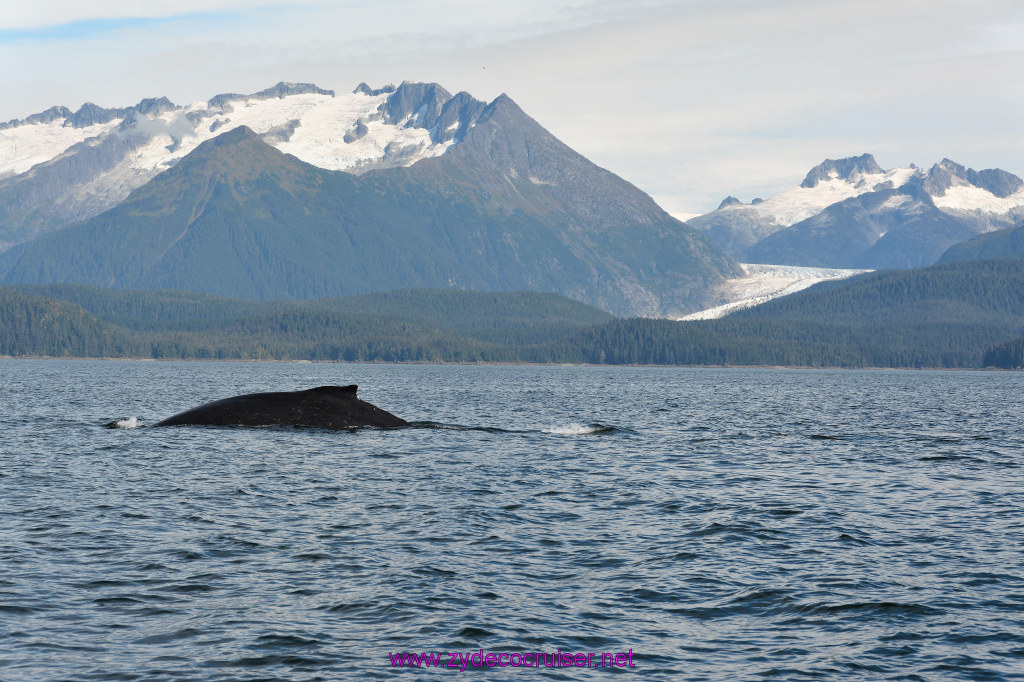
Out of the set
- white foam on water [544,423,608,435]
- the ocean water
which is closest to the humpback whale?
the ocean water

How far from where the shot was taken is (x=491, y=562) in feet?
85.8

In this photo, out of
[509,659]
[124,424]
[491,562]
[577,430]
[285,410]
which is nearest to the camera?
[509,659]

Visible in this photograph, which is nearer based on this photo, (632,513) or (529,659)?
(529,659)

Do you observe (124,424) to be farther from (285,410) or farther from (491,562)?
(491,562)

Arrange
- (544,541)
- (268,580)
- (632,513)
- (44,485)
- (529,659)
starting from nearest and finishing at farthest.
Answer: (529,659) → (268,580) → (544,541) → (632,513) → (44,485)

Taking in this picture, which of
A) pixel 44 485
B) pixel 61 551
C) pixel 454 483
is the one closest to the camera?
pixel 61 551

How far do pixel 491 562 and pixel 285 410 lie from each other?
97.6 feet

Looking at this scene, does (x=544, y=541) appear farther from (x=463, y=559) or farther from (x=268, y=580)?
(x=268, y=580)

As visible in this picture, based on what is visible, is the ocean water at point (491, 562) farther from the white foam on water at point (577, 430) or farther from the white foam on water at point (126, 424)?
the white foam on water at point (577, 430)

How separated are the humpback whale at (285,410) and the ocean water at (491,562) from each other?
1.90 meters

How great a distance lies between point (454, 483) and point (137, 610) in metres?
20.0

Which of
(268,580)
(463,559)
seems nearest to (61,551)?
(268,580)

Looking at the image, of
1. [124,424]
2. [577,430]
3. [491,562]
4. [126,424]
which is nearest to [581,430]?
[577,430]

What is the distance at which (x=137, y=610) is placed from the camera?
2073cm
